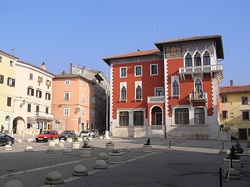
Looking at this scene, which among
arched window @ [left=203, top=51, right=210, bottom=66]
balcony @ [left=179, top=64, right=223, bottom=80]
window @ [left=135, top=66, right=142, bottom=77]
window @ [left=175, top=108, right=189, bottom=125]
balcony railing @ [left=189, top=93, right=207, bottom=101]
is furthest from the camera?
window @ [left=135, top=66, right=142, bottom=77]

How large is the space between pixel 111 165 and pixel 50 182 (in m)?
4.62

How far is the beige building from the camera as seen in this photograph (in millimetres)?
46000

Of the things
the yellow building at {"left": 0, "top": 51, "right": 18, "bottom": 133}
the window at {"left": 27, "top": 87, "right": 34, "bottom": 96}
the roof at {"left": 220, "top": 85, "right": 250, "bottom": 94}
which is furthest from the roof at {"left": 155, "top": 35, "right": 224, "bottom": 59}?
the yellow building at {"left": 0, "top": 51, "right": 18, "bottom": 133}

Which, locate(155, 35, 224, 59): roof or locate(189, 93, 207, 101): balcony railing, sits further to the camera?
locate(155, 35, 224, 59): roof

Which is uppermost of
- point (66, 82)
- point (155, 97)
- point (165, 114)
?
point (66, 82)

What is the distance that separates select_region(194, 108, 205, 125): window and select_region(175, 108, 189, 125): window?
1.28 m

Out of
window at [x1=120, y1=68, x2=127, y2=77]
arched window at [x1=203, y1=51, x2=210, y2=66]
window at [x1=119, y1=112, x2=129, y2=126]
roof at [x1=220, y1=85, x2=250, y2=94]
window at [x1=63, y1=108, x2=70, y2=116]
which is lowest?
window at [x1=119, y1=112, x2=129, y2=126]

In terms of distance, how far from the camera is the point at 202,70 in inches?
1646

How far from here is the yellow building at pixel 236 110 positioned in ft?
175

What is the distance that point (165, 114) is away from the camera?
43.8 metres

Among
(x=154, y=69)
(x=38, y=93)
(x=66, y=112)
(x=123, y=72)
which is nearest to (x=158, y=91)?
(x=154, y=69)

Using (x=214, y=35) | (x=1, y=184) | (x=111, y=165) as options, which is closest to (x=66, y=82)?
(x=214, y=35)

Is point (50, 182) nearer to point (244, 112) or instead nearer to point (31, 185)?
point (31, 185)

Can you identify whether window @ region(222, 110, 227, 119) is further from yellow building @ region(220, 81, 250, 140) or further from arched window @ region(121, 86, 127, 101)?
arched window @ region(121, 86, 127, 101)
